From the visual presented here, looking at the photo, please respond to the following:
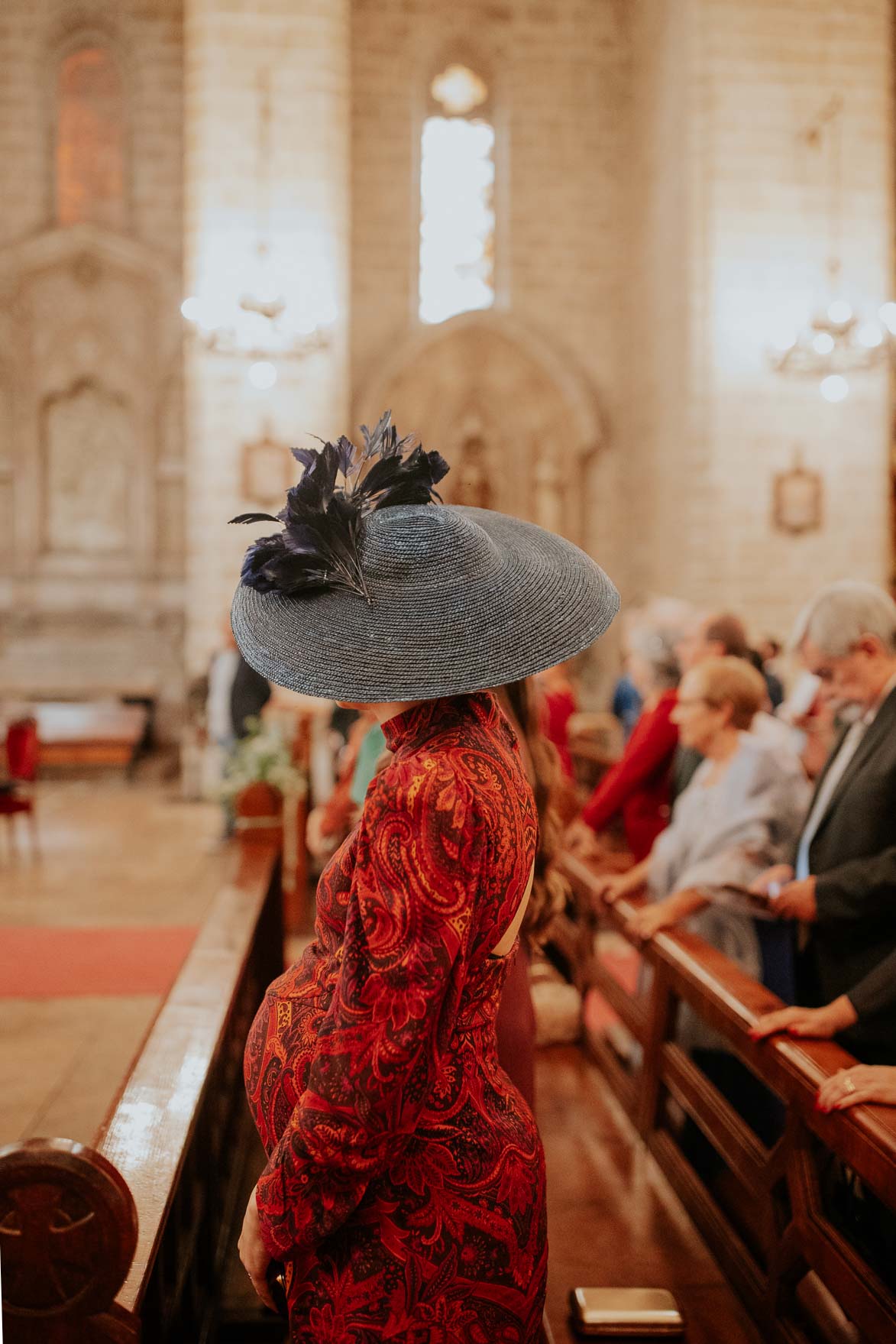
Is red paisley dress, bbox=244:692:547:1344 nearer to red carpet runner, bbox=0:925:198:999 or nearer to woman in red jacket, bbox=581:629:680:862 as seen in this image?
woman in red jacket, bbox=581:629:680:862

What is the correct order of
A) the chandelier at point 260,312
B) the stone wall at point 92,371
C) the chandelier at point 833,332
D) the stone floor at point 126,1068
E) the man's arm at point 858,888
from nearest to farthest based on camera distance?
1. the man's arm at point 858,888
2. the stone floor at point 126,1068
3. the chandelier at point 833,332
4. the chandelier at point 260,312
5. the stone wall at point 92,371

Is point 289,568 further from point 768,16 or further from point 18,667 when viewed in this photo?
point 18,667

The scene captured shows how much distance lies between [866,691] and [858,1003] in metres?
0.82

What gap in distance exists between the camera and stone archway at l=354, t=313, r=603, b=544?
37.9ft

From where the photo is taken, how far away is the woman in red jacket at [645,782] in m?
3.88

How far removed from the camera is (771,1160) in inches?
84.0

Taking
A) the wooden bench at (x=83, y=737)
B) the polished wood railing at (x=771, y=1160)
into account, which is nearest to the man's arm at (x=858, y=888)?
the polished wood railing at (x=771, y=1160)

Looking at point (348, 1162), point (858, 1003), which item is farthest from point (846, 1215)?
point (348, 1162)

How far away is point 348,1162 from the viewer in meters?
1.25

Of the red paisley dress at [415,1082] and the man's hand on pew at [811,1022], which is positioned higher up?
the red paisley dress at [415,1082]

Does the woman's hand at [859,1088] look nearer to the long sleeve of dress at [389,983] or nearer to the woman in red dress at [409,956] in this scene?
the woman in red dress at [409,956]

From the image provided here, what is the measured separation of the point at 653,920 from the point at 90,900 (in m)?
4.28

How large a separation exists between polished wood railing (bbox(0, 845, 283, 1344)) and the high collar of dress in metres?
0.58

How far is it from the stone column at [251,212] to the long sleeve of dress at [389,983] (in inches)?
328
